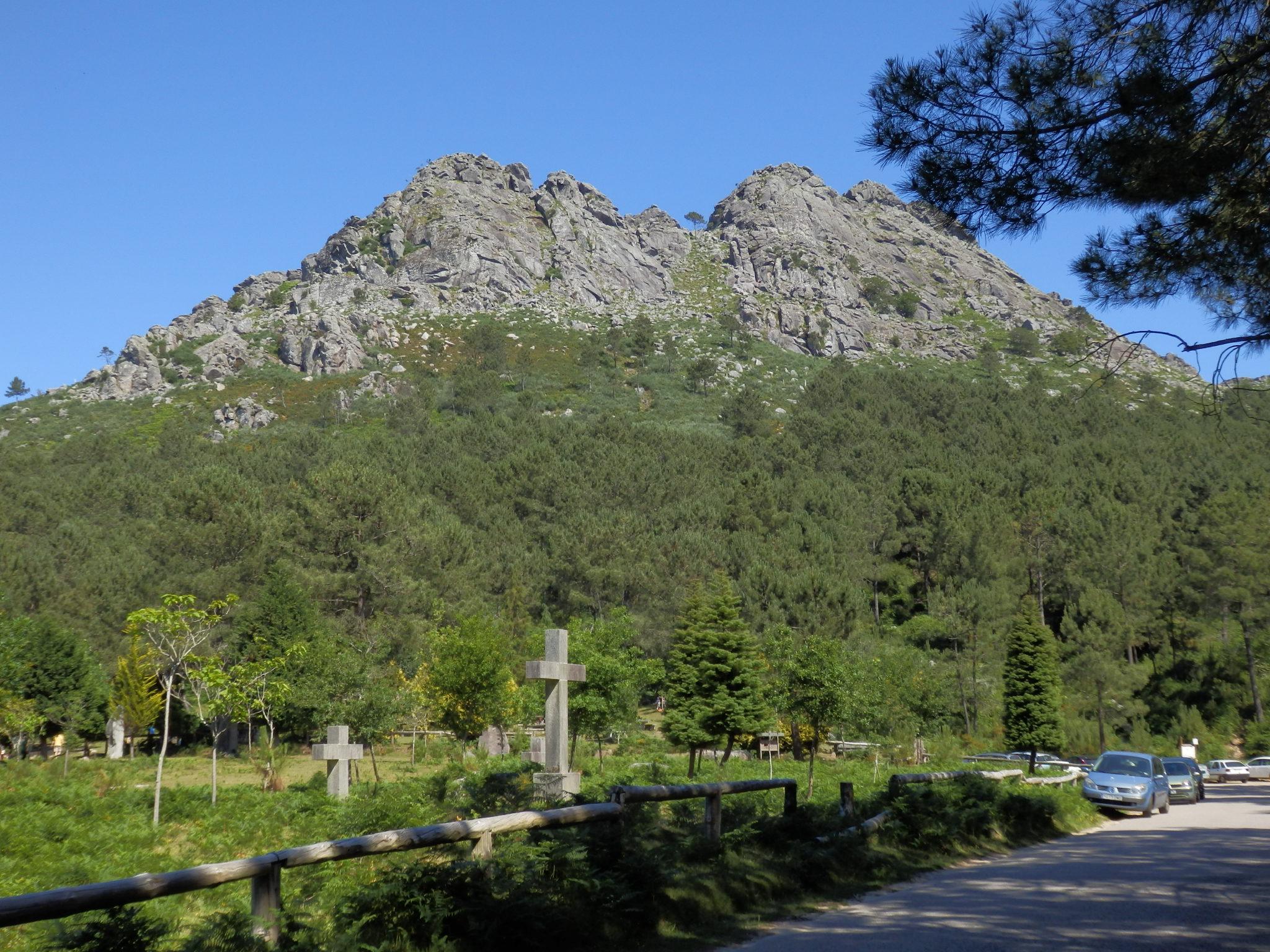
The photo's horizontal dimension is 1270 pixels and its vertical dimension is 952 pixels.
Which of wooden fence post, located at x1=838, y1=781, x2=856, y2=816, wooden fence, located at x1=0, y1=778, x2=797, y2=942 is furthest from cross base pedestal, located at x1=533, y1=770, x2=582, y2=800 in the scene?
wooden fence post, located at x1=838, y1=781, x2=856, y2=816

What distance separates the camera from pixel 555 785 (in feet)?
37.8

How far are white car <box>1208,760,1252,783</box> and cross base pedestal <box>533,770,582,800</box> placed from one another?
3246 centimetres

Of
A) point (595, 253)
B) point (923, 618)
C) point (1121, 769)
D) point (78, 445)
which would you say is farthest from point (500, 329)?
point (1121, 769)

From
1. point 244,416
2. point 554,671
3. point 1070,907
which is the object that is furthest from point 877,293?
point 1070,907

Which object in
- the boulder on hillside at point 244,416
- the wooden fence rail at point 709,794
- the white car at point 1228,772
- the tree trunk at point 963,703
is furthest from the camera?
the boulder on hillside at point 244,416

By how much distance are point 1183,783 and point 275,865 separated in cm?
2507

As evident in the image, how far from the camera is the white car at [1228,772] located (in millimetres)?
36906

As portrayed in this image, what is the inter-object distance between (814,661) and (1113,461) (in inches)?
1982

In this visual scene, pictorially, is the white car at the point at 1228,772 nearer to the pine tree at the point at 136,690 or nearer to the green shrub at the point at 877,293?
the pine tree at the point at 136,690

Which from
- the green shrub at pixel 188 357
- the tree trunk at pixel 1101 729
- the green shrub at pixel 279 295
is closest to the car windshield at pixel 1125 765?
the tree trunk at pixel 1101 729

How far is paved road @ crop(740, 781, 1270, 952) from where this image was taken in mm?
6387

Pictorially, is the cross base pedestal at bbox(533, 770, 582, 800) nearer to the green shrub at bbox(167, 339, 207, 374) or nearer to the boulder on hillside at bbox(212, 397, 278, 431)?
the boulder on hillside at bbox(212, 397, 278, 431)

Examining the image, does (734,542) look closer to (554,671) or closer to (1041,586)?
(1041,586)

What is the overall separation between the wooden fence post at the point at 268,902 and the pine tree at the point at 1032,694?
122 ft
